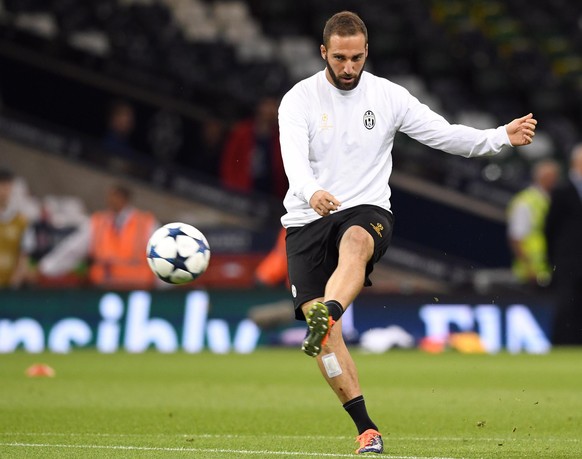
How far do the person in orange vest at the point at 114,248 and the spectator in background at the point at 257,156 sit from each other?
2492mm

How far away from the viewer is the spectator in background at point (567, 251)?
648 inches

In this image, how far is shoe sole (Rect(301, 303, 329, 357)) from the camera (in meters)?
6.86

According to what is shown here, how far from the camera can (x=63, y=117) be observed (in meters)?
21.5

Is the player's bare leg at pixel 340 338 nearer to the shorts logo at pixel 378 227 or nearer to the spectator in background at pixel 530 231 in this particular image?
the shorts logo at pixel 378 227

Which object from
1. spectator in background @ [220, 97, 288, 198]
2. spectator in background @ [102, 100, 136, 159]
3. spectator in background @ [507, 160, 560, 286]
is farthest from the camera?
spectator in background @ [102, 100, 136, 159]

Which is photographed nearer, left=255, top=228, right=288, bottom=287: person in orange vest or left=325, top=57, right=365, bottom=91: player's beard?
left=325, top=57, right=365, bottom=91: player's beard

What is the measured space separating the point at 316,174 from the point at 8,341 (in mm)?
10494

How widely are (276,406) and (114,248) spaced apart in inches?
291

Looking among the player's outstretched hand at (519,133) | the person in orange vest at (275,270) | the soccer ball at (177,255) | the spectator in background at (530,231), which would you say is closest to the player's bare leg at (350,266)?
the player's outstretched hand at (519,133)

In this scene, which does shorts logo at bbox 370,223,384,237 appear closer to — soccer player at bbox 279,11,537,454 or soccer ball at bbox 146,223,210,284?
soccer player at bbox 279,11,537,454

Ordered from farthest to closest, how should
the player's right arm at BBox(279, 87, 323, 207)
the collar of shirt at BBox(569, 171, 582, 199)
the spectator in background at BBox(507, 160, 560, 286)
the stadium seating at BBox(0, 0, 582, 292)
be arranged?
the stadium seating at BBox(0, 0, 582, 292) → the spectator in background at BBox(507, 160, 560, 286) → the collar of shirt at BBox(569, 171, 582, 199) → the player's right arm at BBox(279, 87, 323, 207)

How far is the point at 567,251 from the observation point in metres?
16.7

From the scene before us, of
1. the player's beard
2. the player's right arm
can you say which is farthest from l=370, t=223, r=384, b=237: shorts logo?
the player's beard

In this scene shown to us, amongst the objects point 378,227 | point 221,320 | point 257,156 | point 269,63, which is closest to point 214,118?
point 257,156
